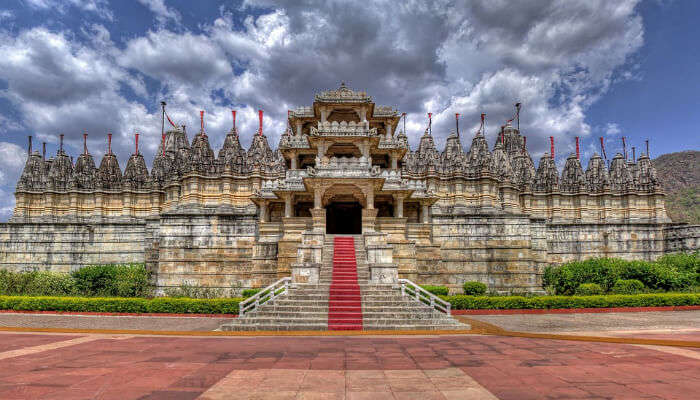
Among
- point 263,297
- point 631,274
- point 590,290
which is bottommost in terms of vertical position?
point 590,290

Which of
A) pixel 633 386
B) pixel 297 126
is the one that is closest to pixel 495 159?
pixel 297 126

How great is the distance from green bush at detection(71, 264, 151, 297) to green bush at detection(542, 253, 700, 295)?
27146 millimetres

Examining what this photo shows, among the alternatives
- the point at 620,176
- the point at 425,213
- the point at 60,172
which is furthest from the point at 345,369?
the point at 60,172

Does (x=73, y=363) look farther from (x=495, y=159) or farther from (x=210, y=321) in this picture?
(x=495, y=159)

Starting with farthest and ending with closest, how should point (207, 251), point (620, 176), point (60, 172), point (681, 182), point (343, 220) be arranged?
point (681, 182)
point (60, 172)
point (620, 176)
point (343, 220)
point (207, 251)

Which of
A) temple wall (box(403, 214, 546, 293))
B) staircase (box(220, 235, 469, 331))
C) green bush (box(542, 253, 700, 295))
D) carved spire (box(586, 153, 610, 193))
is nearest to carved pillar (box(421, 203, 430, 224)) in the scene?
temple wall (box(403, 214, 546, 293))

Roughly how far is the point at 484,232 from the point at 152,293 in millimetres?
22469

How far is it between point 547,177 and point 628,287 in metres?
21.2

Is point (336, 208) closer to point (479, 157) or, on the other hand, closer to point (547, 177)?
point (479, 157)

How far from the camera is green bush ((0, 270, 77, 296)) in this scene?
23.5 metres

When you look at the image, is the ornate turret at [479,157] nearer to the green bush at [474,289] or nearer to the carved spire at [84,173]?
the green bush at [474,289]

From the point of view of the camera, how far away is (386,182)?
25.2 meters

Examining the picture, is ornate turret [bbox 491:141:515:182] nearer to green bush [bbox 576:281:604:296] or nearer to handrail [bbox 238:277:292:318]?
green bush [bbox 576:281:604:296]

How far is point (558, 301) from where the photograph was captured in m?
20.0
